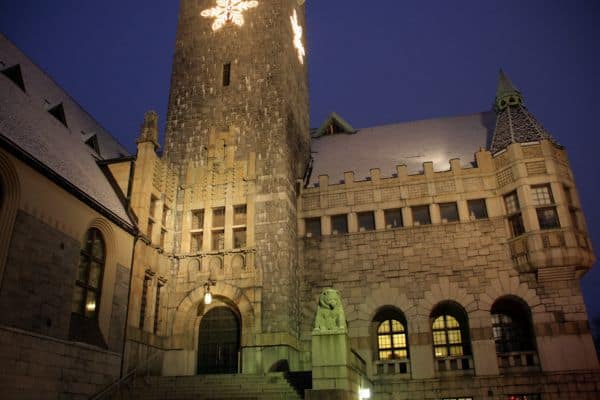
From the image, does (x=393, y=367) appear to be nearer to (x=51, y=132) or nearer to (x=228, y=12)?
(x=51, y=132)

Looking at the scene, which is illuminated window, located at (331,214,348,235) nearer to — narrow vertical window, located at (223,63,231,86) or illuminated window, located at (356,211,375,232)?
illuminated window, located at (356,211,375,232)

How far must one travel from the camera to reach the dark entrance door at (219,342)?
76.4 ft

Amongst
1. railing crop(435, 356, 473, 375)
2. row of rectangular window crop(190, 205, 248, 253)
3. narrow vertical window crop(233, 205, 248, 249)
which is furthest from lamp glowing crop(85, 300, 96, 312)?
A: railing crop(435, 356, 473, 375)

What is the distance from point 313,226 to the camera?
1053 inches

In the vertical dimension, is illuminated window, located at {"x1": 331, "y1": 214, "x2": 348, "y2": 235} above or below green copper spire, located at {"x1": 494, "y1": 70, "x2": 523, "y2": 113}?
below

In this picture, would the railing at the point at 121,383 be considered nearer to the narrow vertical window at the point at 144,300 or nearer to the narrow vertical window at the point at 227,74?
the narrow vertical window at the point at 144,300

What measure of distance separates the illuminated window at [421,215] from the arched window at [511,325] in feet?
15.9

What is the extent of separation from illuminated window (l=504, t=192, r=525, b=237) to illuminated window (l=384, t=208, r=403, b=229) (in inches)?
192

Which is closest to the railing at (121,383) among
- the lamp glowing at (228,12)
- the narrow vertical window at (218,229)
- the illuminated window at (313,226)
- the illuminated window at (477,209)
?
the narrow vertical window at (218,229)

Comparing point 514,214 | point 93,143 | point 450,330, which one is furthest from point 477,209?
point 93,143

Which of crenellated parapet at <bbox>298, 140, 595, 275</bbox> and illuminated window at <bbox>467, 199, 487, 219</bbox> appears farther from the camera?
illuminated window at <bbox>467, 199, 487, 219</bbox>

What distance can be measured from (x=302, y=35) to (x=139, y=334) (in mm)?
22126

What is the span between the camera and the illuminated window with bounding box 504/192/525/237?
23.7 metres

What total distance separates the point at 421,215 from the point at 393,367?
7284mm
